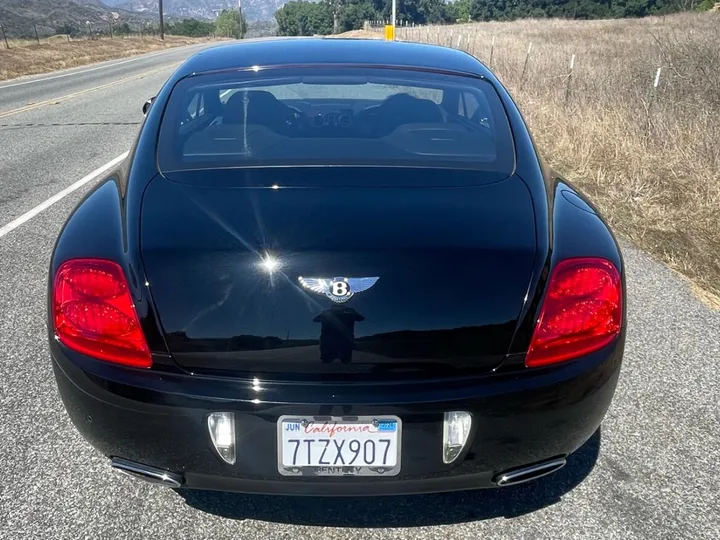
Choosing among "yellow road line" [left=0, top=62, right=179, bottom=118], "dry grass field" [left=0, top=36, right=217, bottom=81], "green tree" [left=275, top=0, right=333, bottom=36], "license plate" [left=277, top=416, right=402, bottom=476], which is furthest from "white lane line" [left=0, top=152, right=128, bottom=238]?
"green tree" [left=275, top=0, right=333, bottom=36]

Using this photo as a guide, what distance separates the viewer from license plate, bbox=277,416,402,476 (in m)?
1.89

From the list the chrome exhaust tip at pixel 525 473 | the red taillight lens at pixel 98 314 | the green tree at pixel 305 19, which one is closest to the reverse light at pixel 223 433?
the red taillight lens at pixel 98 314

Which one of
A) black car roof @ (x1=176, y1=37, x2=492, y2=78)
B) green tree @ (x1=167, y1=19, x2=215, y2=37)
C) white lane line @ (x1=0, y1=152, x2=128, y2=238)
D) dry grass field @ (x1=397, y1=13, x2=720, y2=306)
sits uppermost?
black car roof @ (x1=176, y1=37, x2=492, y2=78)

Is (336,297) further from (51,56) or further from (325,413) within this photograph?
(51,56)

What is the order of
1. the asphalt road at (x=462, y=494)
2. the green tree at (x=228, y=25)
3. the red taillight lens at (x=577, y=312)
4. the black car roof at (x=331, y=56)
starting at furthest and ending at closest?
the green tree at (x=228, y=25) < the black car roof at (x=331, y=56) < the asphalt road at (x=462, y=494) < the red taillight lens at (x=577, y=312)

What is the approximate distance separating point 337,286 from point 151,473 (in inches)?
32.2

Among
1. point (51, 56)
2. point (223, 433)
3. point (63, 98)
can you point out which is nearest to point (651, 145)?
point (223, 433)

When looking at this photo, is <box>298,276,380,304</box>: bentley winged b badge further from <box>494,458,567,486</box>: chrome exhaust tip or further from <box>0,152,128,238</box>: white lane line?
<box>0,152,128,238</box>: white lane line

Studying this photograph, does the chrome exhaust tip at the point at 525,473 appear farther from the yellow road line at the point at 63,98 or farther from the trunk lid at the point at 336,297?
the yellow road line at the point at 63,98

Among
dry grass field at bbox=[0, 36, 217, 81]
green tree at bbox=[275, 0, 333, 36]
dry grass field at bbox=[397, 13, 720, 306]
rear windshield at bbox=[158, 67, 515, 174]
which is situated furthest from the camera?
green tree at bbox=[275, 0, 333, 36]

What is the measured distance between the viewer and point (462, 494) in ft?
8.02

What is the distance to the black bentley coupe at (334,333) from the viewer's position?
1884mm

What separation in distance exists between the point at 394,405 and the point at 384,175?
0.79 m

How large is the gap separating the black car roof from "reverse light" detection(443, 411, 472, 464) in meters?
1.73
